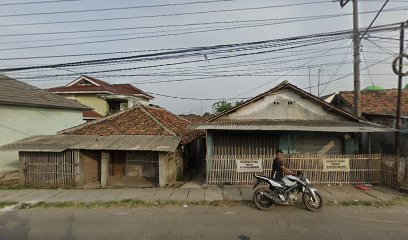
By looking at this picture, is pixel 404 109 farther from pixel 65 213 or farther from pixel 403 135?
pixel 65 213

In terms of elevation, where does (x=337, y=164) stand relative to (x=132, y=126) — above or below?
below

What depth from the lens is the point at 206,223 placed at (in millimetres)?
8109

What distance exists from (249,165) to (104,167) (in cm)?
625

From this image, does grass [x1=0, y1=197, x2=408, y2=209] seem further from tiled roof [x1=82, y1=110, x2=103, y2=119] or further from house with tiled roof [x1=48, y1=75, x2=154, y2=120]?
house with tiled roof [x1=48, y1=75, x2=154, y2=120]

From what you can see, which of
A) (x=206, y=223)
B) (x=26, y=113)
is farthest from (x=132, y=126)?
(x=206, y=223)

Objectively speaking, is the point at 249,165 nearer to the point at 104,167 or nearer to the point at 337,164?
the point at 337,164

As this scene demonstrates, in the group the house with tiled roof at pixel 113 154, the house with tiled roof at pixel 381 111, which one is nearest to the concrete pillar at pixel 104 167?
the house with tiled roof at pixel 113 154

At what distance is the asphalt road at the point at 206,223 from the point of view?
721 centimetres

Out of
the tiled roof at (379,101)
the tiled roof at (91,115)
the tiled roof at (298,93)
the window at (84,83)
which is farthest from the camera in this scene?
the window at (84,83)

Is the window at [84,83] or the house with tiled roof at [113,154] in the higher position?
the window at [84,83]

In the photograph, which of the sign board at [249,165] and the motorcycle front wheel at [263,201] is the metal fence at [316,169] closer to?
the sign board at [249,165]

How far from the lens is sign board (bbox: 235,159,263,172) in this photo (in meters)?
12.6

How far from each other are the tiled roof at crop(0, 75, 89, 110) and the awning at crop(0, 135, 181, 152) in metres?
3.17

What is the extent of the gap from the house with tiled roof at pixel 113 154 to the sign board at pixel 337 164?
6.19 m
